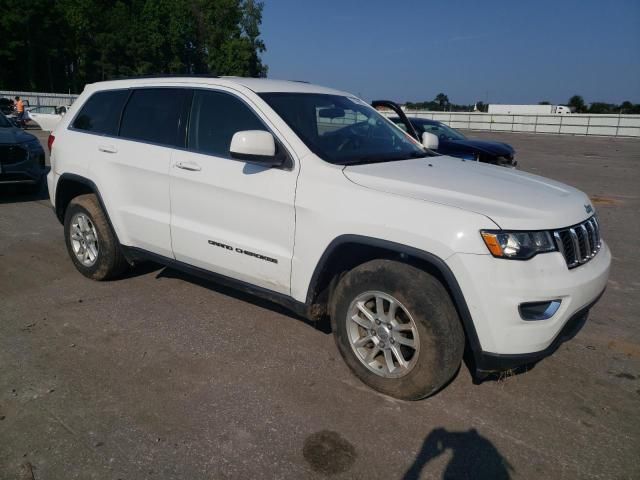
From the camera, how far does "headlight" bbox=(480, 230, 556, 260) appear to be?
2.64 meters

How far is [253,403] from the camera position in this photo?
120 inches

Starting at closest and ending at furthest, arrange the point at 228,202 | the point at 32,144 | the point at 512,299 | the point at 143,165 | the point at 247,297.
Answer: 1. the point at 512,299
2. the point at 228,202
3. the point at 143,165
4. the point at 247,297
5. the point at 32,144

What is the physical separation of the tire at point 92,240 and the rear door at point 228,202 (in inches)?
37.4

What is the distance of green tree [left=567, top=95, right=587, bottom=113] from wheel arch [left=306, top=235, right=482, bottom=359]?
69544 mm

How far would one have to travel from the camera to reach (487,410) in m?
3.05

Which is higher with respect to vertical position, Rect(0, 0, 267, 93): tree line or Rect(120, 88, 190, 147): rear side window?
Rect(0, 0, 267, 93): tree line

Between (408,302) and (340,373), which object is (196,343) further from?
(408,302)

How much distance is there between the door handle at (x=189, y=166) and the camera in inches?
150

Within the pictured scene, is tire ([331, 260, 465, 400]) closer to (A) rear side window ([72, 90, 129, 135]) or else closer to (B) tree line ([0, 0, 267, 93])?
(A) rear side window ([72, 90, 129, 135])

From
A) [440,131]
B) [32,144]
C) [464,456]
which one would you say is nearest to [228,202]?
[464,456]

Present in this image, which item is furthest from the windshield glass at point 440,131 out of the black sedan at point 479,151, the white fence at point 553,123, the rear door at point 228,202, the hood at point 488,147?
the white fence at point 553,123

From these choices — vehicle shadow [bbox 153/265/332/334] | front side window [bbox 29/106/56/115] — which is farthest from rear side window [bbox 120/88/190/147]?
front side window [bbox 29/106/56/115]

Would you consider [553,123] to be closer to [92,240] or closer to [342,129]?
[342,129]

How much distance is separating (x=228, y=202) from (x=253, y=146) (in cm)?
57
